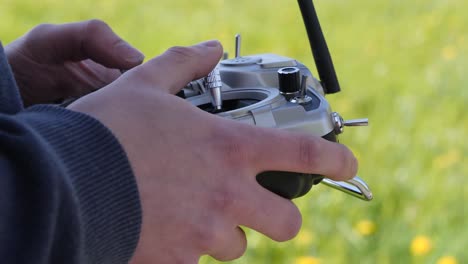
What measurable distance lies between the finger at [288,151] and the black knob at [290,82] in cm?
7

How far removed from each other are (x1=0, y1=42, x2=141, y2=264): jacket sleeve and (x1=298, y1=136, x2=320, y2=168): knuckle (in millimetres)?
141

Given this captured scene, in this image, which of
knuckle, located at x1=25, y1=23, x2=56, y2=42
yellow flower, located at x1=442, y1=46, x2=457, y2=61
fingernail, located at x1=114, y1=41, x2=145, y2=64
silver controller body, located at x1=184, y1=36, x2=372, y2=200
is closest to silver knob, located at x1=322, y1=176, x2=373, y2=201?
silver controller body, located at x1=184, y1=36, x2=372, y2=200

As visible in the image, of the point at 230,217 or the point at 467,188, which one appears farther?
the point at 467,188

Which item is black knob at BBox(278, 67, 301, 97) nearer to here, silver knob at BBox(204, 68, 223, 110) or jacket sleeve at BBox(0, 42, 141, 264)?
silver knob at BBox(204, 68, 223, 110)

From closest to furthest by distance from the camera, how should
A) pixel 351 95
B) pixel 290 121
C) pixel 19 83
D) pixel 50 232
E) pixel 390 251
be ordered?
pixel 50 232 → pixel 290 121 → pixel 19 83 → pixel 390 251 → pixel 351 95

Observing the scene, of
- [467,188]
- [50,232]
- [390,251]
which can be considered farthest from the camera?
[467,188]

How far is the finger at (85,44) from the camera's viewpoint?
76 centimetres

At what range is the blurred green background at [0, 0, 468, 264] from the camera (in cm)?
142

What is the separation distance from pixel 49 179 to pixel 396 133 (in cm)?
137

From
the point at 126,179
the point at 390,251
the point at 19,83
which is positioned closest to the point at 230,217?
the point at 126,179

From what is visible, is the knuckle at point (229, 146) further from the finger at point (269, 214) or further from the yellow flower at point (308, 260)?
the yellow flower at point (308, 260)

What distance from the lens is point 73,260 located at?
520mm

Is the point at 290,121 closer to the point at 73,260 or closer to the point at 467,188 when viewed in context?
the point at 73,260

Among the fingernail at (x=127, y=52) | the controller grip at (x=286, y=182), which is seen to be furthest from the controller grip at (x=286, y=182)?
the fingernail at (x=127, y=52)
